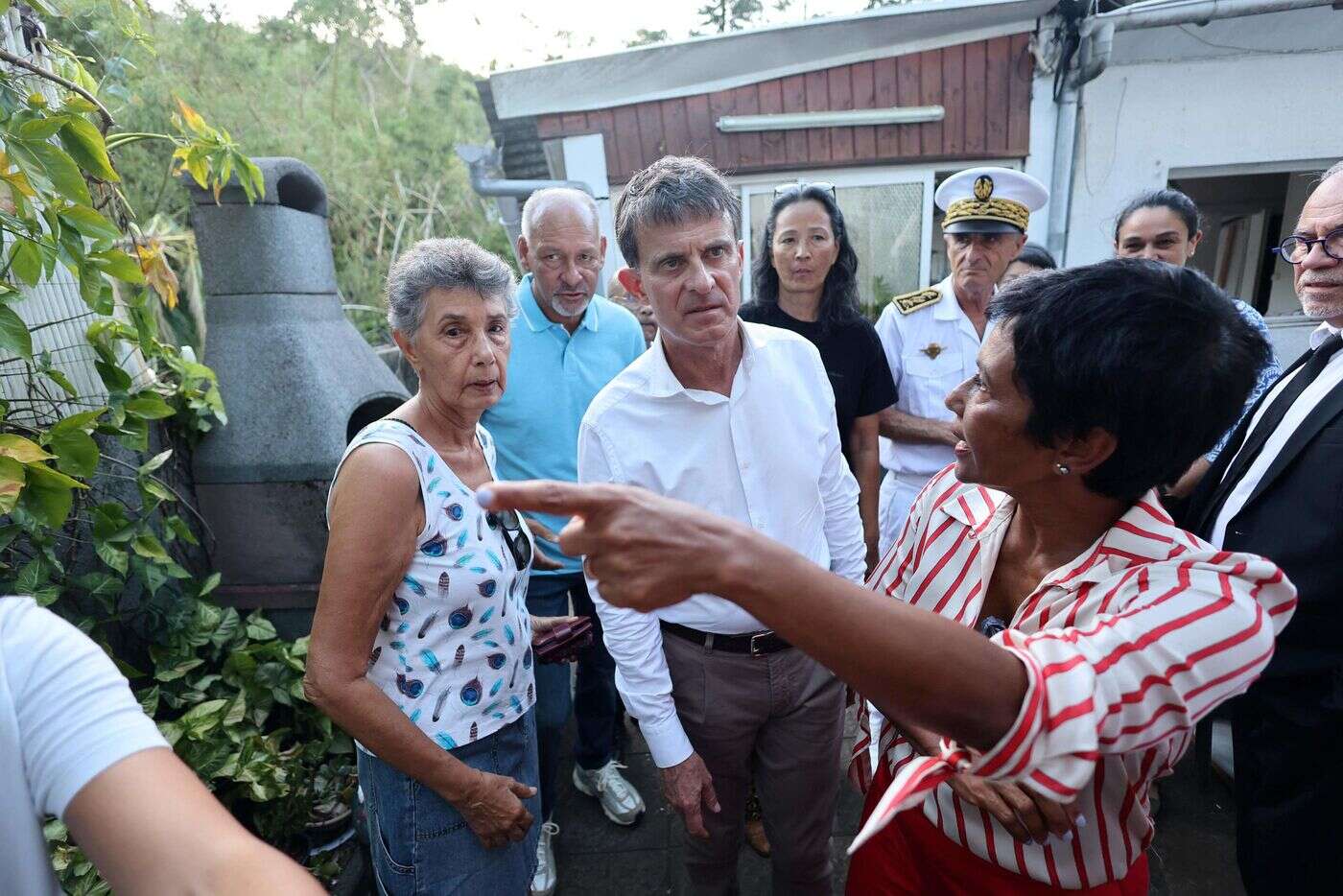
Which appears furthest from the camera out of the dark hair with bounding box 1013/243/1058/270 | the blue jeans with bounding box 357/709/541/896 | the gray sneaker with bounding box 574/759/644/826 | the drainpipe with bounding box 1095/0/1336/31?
the drainpipe with bounding box 1095/0/1336/31

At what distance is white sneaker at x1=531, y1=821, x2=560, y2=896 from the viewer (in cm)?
264

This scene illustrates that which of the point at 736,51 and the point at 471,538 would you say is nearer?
the point at 471,538

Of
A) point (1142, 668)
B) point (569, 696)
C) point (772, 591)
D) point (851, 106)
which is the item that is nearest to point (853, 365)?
point (569, 696)

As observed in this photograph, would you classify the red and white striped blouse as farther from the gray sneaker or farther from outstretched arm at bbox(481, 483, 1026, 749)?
the gray sneaker

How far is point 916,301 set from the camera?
3.18 meters

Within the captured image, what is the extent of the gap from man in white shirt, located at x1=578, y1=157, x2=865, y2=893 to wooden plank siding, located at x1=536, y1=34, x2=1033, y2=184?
4909 millimetres

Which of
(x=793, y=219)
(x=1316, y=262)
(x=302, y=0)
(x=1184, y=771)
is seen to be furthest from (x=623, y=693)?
(x=302, y=0)

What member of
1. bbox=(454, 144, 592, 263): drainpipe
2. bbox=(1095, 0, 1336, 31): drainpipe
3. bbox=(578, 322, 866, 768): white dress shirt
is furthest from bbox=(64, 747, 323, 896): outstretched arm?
bbox=(1095, 0, 1336, 31): drainpipe

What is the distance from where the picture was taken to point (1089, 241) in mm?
6145

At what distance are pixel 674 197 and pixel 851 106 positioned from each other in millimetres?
5353

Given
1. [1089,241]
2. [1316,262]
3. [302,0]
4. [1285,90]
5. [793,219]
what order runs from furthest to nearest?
[302,0], [1089,241], [1285,90], [793,219], [1316,262]

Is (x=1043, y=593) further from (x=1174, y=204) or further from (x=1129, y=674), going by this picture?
(x=1174, y=204)

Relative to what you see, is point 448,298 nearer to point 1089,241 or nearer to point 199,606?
point 199,606

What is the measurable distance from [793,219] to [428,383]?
1.72m
